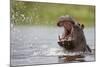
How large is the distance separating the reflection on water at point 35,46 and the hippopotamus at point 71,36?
0.07 metres

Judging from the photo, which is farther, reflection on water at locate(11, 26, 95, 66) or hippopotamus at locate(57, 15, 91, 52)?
hippopotamus at locate(57, 15, 91, 52)

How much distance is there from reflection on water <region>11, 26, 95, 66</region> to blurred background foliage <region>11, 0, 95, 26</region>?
9cm

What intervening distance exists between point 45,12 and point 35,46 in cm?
42

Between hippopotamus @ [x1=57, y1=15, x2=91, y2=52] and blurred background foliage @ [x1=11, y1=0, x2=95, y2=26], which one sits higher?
blurred background foliage @ [x1=11, y1=0, x2=95, y2=26]

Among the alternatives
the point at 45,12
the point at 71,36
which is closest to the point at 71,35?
the point at 71,36

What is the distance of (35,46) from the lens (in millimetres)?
2387

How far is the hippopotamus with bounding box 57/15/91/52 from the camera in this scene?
2518 millimetres

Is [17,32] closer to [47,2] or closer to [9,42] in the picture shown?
[9,42]

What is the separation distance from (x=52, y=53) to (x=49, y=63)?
12 centimetres

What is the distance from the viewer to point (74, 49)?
256 cm

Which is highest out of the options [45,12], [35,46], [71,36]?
[45,12]

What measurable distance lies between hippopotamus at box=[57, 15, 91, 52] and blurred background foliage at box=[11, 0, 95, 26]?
0.07 m

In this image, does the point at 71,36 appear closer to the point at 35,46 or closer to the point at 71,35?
the point at 71,35
